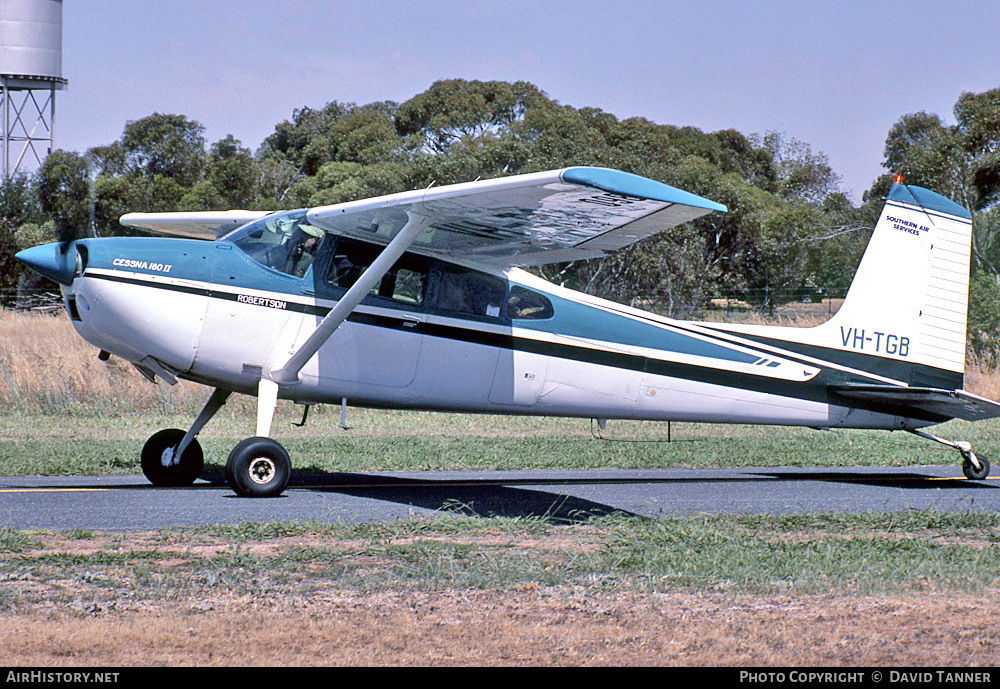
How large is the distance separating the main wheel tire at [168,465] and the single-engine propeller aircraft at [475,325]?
1 cm

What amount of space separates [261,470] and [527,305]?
2979 millimetres

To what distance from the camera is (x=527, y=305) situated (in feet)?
33.6

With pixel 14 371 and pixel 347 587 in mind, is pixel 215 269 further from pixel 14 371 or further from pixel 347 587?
pixel 14 371

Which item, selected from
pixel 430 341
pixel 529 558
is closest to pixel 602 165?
pixel 430 341

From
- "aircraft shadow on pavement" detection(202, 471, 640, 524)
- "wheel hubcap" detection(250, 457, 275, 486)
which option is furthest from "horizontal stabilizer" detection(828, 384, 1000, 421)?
"wheel hubcap" detection(250, 457, 275, 486)

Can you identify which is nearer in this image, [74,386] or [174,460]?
[174,460]

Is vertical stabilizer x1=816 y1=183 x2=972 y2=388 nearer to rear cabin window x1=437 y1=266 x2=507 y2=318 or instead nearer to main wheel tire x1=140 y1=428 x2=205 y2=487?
rear cabin window x1=437 y1=266 x2=507 y2=318

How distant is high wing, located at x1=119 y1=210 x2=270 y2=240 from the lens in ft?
36.5

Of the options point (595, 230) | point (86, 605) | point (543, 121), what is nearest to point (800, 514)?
point (595, 230)

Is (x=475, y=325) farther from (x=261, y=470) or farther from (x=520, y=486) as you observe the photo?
(x=261, y=470)

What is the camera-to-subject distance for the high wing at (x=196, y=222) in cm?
1113

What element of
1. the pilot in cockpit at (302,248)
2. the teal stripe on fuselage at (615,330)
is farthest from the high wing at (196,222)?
the teal stripe on fuselage at (615,330)

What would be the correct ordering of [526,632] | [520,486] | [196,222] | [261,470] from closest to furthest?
[526,632], [261,470], [520,486], [196,222]

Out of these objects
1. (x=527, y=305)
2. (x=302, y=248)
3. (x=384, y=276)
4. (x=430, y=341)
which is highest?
(x=302, y=248)
